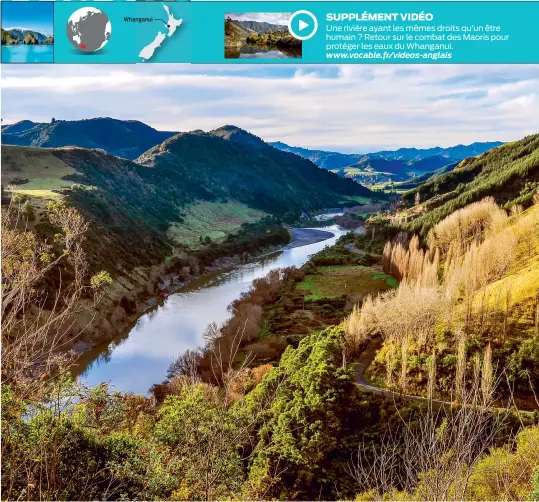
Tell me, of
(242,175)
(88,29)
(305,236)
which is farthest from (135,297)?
(242,175)

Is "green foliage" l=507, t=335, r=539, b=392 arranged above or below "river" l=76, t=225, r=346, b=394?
above

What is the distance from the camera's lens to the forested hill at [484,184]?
33.2 m

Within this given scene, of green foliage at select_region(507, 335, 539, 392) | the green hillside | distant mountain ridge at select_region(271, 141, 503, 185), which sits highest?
distant mountain ridge at select_region(271, 141, 503, 185)

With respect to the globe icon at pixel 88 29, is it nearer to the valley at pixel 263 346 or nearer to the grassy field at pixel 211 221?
the valley at pixel 263 346

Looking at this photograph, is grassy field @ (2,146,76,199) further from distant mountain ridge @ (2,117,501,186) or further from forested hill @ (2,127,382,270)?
distant mountain ridge @ (2,117,501,186)

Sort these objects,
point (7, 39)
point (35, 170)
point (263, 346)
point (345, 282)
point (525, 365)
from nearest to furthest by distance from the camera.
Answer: point (7, 39) → point (525, 365) → point (263, 346) → point (345, 282) → point (35, 170)

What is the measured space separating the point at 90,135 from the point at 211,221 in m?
49.6

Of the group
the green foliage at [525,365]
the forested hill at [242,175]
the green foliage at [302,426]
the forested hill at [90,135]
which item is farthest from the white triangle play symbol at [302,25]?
the forested hill at [90,135]

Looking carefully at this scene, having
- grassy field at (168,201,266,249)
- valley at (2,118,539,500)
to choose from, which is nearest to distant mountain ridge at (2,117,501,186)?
grassy field at (168,201,266,249)

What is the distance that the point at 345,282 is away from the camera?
96.0ft

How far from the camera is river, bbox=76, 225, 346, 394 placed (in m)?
19.5

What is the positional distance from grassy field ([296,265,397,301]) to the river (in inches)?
201

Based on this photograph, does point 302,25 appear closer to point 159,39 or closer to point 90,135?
point 159,39

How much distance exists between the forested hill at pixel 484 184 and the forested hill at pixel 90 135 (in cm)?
6332
